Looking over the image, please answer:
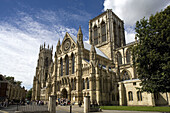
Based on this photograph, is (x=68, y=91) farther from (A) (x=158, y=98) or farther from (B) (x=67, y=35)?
(A) (x=158, y=98)

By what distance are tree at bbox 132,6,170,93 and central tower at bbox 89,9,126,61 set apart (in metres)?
33.0

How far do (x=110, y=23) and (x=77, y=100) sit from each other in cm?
3740

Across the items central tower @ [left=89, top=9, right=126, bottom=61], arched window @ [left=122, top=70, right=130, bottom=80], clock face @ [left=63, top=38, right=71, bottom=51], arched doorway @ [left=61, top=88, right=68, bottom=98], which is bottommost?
arched doorway @ [left=61, top=88, right=68, bottom=98]

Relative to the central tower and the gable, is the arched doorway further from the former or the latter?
the central tower

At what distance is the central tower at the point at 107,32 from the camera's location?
55.8 meters

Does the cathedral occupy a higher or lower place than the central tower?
lower

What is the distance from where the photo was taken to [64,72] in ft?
138

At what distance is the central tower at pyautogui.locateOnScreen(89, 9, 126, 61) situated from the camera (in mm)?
55844

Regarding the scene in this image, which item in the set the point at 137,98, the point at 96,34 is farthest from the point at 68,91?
the point at 96,34

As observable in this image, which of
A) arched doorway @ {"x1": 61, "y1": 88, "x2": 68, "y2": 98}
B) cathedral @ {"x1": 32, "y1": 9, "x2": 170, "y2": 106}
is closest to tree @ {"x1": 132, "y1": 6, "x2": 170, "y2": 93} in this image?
cathedral @ {"x1": 32, "y1": 9, "x2": 170, "y2": 106}

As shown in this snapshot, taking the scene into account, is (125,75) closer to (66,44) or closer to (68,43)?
(68,43)

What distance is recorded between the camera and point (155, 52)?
60.6ft

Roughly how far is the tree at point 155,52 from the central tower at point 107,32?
32992 mm

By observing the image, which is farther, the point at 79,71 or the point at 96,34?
the point at 96,34
